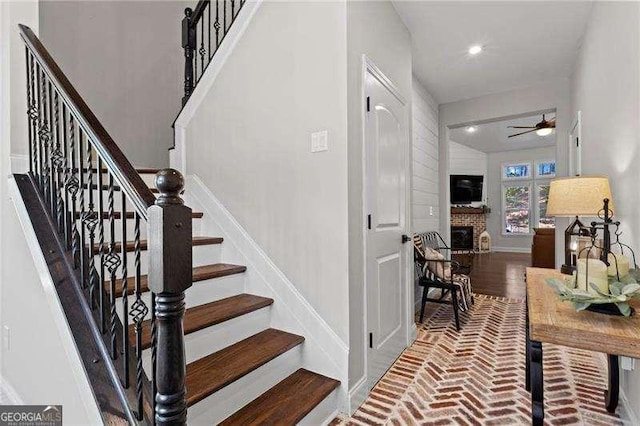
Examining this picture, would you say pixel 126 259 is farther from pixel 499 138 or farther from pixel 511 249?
pixel 511 249

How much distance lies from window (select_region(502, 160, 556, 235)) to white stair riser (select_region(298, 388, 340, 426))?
943 cm

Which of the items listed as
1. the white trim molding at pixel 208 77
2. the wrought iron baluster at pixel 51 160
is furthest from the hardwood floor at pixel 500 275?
the wrought iron baluster at pixel 51 160

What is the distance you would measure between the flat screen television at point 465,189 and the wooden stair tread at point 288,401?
29.3 ft

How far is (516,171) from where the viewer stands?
32.9 ft

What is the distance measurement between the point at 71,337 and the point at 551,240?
718 cm

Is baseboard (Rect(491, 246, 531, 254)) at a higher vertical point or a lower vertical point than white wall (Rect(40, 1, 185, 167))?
lower

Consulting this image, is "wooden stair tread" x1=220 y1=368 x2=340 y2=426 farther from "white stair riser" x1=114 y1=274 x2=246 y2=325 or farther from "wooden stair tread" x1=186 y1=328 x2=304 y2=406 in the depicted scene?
"white stair riser" x1=114 y1=274 x2=246 y2=325

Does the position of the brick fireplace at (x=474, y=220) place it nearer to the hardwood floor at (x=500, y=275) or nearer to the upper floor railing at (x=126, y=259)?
the hardwood floor at (x=500, y=275)

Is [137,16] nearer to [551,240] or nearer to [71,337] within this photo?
[71,337]

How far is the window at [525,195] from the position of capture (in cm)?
952

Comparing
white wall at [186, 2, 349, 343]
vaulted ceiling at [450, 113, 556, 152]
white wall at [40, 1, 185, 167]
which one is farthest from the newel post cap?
vaulted ceiling at [450, 113, 556, 152]

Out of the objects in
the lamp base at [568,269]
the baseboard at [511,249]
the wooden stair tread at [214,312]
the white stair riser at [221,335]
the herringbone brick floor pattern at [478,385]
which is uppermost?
the lamp base at [568,269]

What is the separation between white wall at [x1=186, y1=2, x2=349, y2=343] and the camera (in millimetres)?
2102

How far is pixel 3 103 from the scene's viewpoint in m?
2.02
